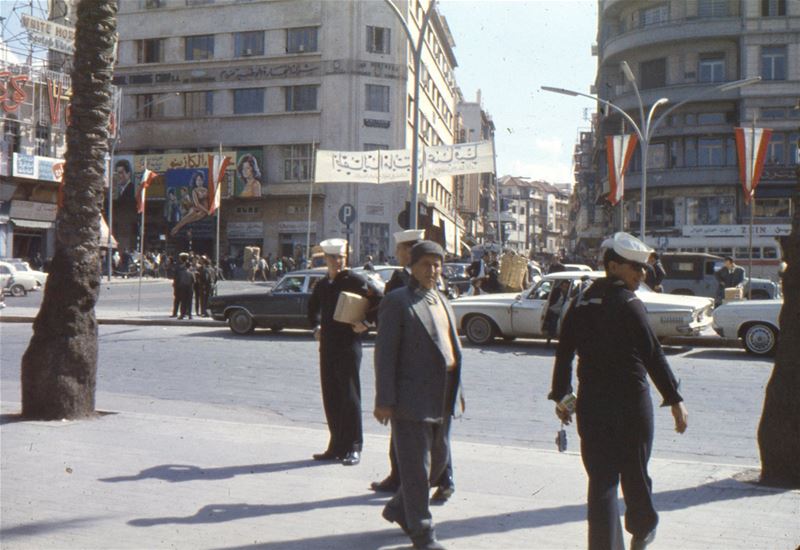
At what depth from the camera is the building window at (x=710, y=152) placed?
2029 inches

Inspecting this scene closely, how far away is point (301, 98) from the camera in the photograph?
5562 centimetres

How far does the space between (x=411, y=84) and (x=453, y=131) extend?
27.4m

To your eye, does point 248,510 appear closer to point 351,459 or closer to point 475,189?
point 351,459

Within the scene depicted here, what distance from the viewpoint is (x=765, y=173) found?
50969mm

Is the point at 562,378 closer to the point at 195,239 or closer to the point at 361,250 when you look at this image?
the point at 361,250

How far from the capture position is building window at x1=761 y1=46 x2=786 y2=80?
1997 inches

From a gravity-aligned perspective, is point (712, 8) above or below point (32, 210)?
above

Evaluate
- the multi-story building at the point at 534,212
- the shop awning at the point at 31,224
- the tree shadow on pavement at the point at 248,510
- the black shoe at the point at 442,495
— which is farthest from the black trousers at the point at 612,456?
the multi-story building at the point at 534,212

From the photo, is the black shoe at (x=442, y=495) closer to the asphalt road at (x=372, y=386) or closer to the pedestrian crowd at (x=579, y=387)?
the pedestrian crowd at (x=579, y=387)

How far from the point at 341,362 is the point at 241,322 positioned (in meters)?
13.3

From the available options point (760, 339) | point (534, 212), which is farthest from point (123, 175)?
point (534, 212)

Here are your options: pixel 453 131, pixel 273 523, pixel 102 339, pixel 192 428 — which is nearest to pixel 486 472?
pixel 273 523

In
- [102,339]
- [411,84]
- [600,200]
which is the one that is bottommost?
[102,339]

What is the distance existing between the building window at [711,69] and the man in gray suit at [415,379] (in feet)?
166
